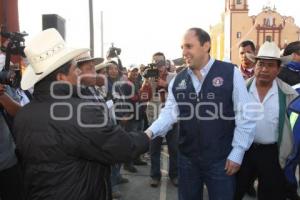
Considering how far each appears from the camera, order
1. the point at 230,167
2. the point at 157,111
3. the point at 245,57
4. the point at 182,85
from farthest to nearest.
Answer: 1. the point at 157,111
2. the point at 245,57
3. the point at 182,85
4. the point at 230,167

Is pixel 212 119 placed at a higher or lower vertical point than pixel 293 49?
lower

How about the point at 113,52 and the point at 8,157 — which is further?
the point at 113,52

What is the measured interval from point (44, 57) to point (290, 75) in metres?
2.90

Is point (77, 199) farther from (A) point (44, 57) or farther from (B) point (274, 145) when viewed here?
(B) point (274, 145)

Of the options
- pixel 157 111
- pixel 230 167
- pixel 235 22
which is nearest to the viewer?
pixel 230 167

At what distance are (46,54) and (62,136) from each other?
52 cm

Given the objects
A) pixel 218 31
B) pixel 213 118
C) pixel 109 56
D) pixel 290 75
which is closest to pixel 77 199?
pixel 213 118

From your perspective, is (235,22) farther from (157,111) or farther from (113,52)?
(157,111)

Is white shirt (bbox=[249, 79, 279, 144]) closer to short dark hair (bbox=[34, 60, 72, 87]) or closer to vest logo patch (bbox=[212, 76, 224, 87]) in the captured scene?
vest logo patch (bbox=[212, 76, 224, 87])

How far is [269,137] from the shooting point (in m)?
3.84

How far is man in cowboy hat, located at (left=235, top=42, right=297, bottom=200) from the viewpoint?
3.80m

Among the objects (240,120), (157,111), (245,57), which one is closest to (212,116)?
(240,120)

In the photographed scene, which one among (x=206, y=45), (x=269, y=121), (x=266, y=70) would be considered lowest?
(x=269, y=121)

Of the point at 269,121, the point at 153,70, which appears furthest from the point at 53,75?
the point at 153,70
